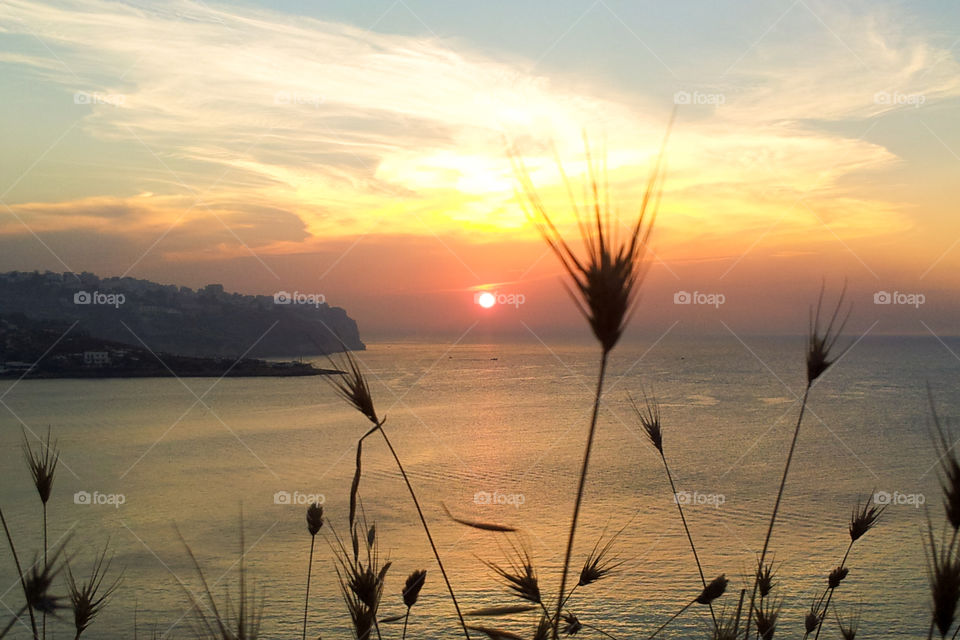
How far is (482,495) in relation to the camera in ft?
100

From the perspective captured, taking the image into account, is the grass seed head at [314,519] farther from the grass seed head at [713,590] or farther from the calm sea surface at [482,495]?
the grass seed head at [713,590]

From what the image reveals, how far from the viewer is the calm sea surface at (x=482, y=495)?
17812mm

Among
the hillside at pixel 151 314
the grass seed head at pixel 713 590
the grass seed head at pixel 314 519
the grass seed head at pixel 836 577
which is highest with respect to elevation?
the hillside at pixel 151 314

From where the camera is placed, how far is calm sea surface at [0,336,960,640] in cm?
1781

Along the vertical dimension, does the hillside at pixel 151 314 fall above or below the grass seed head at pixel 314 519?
above

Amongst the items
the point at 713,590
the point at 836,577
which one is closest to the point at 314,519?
the point at 713,590

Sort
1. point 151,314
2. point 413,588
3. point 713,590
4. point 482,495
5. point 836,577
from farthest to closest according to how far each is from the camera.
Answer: point 151,314
point 482,495
point 836,577
point 713,590
point 413,588

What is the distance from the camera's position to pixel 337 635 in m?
15.5

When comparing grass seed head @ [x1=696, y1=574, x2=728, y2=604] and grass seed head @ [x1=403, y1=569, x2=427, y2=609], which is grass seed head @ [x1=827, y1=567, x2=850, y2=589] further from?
grass seed head @ [x1=403, y1=569, x2=427, y2=609]

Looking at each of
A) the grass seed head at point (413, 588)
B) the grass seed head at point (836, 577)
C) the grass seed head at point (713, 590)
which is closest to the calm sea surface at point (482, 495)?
the grass seed head at point (413, 588)

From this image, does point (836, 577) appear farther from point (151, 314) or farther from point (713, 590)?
point (151, 314)

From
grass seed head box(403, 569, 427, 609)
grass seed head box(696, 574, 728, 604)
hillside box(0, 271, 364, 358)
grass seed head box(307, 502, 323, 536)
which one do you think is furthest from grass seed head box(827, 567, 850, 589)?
hillside box(0, 271, 364, 358)

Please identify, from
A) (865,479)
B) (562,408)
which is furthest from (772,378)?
(865,479)

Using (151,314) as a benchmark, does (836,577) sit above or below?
below
